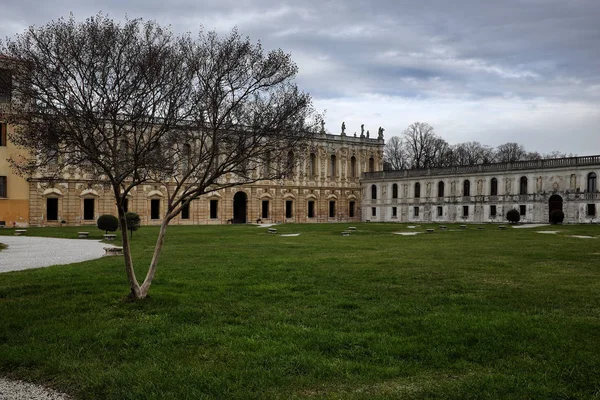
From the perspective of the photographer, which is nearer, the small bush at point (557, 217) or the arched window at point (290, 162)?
the arched window at point (290, 162)

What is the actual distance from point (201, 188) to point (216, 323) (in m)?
2.76

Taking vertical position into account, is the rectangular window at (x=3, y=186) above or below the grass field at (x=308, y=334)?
above

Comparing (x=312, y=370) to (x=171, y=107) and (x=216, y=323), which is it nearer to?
(x=216, y=323)

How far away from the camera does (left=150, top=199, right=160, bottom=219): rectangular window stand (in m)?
54.9

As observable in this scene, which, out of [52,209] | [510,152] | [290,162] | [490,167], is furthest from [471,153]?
[290,162]

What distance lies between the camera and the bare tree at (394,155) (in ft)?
304

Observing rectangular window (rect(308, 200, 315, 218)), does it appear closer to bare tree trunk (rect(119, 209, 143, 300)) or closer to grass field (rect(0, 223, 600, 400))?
grass field (rect(0, 223, 600, 400))

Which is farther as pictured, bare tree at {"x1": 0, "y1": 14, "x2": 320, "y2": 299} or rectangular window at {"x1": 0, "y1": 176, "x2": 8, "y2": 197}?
rectangular window at {"x1": 0, "y1": 176, "x2": 8, "y2": 197}

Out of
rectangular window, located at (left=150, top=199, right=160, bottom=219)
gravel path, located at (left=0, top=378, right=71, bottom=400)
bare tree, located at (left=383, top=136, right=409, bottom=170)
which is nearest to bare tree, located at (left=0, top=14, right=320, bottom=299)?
gravel path, located at (left=0, top=378, right=71, bottom=400)

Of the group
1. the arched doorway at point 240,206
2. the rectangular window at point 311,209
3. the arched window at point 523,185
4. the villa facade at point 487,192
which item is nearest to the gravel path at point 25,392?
the villa facade at point 487,192

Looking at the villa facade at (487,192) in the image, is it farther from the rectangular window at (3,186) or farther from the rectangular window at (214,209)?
the rectangular window at (3,186)

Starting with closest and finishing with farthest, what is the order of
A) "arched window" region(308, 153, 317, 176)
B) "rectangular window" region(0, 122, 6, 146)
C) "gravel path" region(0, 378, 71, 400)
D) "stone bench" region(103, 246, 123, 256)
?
"gravel path" region(0, 378, 71, 400) < "stone bench" region(103, 246, 123, 256) < "rectangular window" region(0, 122, 6, 146) < "arched window" region(308, 153, 317, 176)

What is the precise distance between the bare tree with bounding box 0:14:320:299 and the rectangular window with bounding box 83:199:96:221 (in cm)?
4407

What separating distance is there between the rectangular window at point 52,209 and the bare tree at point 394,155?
60.2 metres
